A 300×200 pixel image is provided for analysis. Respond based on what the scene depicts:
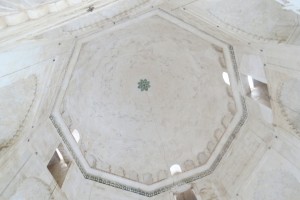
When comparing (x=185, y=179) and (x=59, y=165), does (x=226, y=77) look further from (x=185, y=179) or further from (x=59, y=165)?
(x=59, y=165)

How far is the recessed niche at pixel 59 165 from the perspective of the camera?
23.5 feet

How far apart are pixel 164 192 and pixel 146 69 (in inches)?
118

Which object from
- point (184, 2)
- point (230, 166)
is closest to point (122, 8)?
point (184, 2)

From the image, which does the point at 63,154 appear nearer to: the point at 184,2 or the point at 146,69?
the point at 146,69

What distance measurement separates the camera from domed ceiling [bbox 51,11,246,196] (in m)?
7.86

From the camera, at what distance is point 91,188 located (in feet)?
25.9

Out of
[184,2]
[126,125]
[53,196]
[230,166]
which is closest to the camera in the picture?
[184,2]

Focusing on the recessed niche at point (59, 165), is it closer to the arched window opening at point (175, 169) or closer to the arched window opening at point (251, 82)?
the arched window opening at point (175, 169)

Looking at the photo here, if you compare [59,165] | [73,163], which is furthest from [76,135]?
[59,165]

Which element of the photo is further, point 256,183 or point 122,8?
point 256,183

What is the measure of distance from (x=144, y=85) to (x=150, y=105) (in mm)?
532

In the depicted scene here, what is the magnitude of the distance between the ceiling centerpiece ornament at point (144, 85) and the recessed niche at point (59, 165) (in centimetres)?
267

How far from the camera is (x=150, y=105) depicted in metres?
9.48

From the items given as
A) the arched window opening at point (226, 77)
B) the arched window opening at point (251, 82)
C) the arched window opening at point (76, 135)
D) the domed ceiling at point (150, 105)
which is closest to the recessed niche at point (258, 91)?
the arched window opening at point (251, 82)
